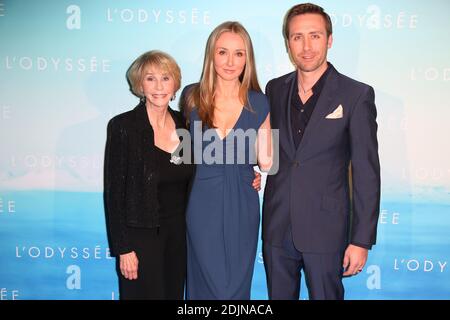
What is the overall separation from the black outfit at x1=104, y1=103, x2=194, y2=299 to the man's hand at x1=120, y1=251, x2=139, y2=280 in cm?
3

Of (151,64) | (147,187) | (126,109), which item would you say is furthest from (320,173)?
(126,109)

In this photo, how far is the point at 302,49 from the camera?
242 centimetres

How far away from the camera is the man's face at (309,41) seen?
2.41 meters

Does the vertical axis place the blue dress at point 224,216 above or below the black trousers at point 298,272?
above

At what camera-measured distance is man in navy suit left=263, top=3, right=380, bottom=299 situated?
234 centimetres

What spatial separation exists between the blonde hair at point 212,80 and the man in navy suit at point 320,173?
22 cm

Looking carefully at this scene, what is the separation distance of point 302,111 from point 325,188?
423mm

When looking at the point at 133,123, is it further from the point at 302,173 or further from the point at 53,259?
the point at 53,259

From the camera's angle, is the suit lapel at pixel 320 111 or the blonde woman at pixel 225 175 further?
the blonde woman at pixel 225 175

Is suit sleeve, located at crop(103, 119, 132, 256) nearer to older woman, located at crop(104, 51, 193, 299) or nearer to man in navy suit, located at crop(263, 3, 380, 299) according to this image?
older woman, located at crop(104, 51, 193, 299)

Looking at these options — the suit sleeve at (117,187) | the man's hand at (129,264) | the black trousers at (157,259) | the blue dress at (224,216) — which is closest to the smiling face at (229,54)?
the blue dress at (224,216)

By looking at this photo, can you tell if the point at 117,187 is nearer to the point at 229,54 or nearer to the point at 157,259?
the point at 157,259

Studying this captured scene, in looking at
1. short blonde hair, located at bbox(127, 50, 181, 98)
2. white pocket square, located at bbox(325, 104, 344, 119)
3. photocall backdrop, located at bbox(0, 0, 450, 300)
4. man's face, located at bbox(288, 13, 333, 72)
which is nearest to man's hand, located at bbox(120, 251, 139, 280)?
short blonde hair, located at bbox(127, 50, 181, 98)

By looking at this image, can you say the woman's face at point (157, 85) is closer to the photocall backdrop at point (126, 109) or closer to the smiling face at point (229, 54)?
the smiling face at point (229, 54)
